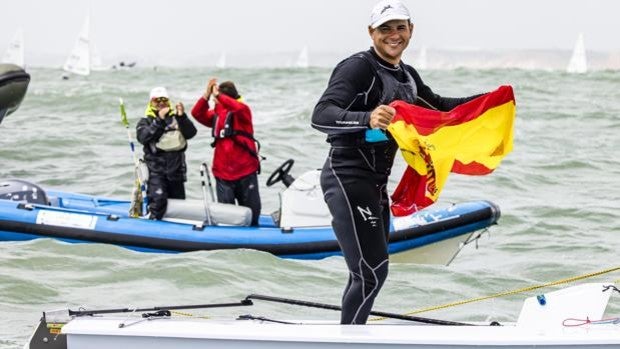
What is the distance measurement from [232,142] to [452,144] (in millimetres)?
4436

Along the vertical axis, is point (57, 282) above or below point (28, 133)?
above

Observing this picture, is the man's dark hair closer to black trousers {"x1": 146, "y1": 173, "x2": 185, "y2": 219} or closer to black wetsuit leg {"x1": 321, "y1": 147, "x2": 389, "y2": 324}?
black trousers {"x1": 146, "y1": 173, "x2": 185, "y2": 219}

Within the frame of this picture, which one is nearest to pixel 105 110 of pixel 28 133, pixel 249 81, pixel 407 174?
pixel 28 133

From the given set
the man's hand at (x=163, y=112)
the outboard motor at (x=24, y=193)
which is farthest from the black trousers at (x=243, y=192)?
the outboard motor at (x=24, y=193)

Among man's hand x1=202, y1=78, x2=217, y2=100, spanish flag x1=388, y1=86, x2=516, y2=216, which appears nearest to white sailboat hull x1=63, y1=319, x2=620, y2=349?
spanish flag x1=388, y1=86, x2=516, y2=216

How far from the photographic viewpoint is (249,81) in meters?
39.1

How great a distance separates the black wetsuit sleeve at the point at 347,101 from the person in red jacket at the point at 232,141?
174 inches

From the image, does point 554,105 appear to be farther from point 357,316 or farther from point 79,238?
point 357,316

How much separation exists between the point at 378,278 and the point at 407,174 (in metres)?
0.44

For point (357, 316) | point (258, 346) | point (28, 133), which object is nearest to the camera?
point (258, 346)

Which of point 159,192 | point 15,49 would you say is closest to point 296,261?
point 159,192

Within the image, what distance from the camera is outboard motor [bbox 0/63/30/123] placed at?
1322cm

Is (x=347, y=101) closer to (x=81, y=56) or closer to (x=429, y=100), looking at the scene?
(x=429, y=100)

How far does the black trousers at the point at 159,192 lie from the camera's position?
346 inches
